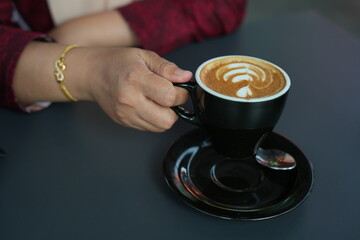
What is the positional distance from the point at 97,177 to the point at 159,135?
0.53 ft

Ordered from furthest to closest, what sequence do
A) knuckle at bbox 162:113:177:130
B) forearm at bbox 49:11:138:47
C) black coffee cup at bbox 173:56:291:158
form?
forearm at bbox 49:11:138:47, knuckle at bbox 162:113:177:130, black coffee cup at bbox 173:56:291:158

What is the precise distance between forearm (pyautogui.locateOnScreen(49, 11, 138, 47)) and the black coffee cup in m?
0.39

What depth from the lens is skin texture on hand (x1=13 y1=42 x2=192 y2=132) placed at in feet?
2.16

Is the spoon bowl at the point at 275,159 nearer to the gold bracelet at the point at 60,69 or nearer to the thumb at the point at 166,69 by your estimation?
the thumb at the point at 166,69

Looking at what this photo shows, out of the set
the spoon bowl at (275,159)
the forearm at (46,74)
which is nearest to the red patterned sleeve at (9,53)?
the forearm at (46,74)

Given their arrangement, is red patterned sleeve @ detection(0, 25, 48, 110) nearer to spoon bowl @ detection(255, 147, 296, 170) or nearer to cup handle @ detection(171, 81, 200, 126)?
cup handle @ detection(171, 81, 200, 126)

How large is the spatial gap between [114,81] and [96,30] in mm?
326

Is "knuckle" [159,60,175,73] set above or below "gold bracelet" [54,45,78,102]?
above

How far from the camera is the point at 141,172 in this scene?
2.26ft

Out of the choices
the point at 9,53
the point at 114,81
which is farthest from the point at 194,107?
the point at 9,53

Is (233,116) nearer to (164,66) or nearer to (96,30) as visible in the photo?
(164,66)

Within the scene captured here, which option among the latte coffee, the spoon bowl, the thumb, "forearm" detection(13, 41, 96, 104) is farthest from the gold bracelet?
the spoon bowl

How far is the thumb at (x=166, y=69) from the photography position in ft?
2.11

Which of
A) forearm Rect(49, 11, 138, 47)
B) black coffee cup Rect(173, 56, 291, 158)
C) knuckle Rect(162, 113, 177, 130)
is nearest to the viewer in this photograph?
black coffee cup Rect(173, 56, 291, 158)
